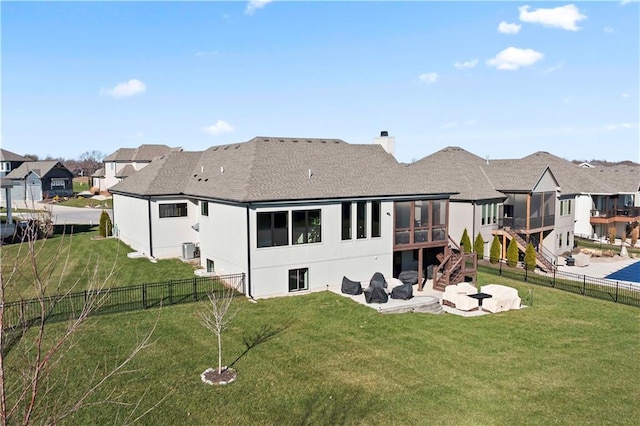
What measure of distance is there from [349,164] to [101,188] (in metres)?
73.2

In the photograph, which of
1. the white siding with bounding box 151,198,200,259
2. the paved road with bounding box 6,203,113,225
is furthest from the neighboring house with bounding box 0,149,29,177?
the white siding with bounding box 151,198,200,259

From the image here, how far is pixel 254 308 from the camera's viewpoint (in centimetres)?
2045

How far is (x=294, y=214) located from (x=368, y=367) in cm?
967

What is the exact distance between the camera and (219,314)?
53.3ft

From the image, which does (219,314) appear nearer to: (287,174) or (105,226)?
(287,174)

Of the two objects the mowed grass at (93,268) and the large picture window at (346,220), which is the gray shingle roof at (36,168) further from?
→ the large picture window at (346,220)

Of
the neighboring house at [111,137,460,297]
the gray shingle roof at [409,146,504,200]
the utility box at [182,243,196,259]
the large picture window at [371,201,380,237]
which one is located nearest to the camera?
the neighboring house at [111,137,460,297]

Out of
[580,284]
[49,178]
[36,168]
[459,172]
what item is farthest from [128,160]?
[580,284]

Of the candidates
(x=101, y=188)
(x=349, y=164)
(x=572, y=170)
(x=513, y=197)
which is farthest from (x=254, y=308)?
(x=101, y=188)

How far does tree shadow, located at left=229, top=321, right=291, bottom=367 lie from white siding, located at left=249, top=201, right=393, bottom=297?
164 inches

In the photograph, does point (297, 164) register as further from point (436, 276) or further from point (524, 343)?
point (524, 343)

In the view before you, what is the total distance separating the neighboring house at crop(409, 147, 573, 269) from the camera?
35000mm

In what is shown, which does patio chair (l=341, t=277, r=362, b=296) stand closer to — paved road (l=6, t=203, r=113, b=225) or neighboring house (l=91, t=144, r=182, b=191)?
paved road (l=6, t=203, r=113, b=225)

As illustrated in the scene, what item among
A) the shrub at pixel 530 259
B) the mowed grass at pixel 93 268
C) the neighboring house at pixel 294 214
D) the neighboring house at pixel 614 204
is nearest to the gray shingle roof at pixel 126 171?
the mowed grass at pixel 93 268
